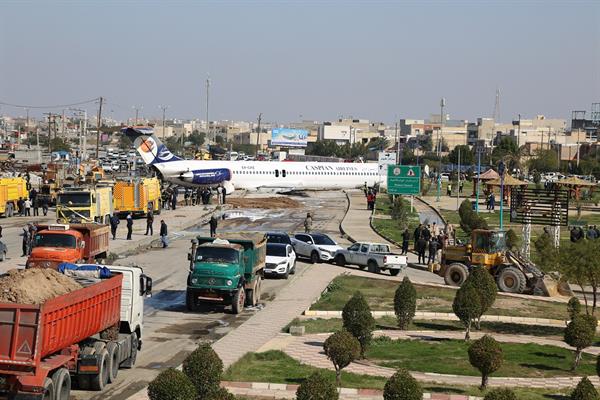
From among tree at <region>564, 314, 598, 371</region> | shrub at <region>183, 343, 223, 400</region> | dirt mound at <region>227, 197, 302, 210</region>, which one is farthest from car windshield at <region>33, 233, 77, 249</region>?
dirt mound at <region>227, 197, 302, 210</region>

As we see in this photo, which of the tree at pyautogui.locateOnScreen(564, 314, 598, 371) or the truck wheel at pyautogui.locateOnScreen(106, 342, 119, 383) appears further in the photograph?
the tree at pyautogui.locateOnScreen(564, 314, 598, 371)

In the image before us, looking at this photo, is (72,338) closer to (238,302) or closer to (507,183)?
(238,302)

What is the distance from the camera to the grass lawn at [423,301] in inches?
1090

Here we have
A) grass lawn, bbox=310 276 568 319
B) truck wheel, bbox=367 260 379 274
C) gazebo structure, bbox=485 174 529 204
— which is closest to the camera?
grass lawn, bbox=310 276 568 319

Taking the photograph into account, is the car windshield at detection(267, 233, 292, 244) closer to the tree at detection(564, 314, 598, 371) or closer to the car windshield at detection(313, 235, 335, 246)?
the car windshield at detection(313, 235, 335, 246)

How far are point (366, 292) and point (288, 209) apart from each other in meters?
40.1

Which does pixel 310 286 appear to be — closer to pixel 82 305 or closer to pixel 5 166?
pixel 82 305

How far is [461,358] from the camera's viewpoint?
68.4ft

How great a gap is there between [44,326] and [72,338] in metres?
1.44

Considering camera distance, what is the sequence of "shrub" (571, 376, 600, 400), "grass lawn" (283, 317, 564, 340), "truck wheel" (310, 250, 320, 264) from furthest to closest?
"truck wheel" (310, 250, 320, 264) < "grass lawn" (283, 317, 564, 340) < "shrub" (571, 376, 600, 400)

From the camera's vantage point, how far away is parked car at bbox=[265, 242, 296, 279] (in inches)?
1309

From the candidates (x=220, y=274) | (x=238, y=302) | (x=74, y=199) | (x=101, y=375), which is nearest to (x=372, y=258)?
(x=238, y=302)

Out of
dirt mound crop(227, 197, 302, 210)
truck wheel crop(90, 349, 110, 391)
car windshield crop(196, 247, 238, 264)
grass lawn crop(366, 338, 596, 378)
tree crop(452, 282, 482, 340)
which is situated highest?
car windshield crop(196, 247, 238, 264)

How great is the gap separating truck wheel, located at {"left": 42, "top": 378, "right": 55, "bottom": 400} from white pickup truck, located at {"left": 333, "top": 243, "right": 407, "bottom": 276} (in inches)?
889
